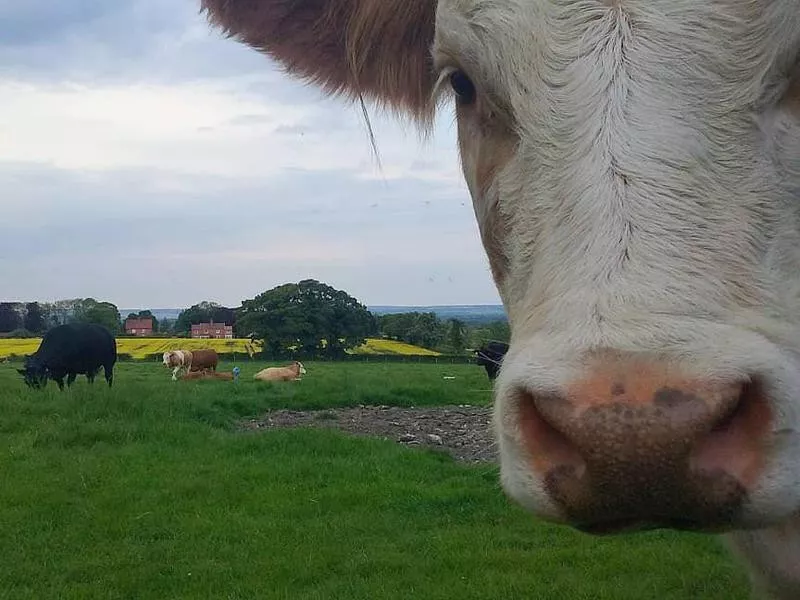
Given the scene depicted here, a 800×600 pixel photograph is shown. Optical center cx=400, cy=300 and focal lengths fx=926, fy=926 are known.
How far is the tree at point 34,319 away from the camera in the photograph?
149 feet

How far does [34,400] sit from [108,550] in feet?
22.9

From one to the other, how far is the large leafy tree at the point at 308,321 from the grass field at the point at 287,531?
2693 cm

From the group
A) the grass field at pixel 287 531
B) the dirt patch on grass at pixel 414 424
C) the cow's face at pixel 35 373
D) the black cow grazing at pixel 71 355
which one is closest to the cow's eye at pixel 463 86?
the grass field at pixel 287 531

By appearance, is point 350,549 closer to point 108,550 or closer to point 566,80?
point 108,550

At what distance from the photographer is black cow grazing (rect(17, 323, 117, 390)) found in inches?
757

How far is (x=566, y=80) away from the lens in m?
2.06

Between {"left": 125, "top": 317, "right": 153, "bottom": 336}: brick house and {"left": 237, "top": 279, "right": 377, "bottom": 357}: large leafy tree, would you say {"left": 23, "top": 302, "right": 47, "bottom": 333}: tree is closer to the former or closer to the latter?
{"left": 125, "top": 317, "right": 153, "bottom": 336}: brick house

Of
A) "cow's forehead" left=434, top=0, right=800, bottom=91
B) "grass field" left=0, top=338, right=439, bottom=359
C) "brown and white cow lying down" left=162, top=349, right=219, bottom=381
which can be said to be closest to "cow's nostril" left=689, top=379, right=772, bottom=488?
"cow's forehead" left=434, top=0, right=800, bottom=91

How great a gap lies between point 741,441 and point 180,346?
125 ft

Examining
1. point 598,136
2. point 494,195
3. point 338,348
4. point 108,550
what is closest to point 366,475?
point 108,550

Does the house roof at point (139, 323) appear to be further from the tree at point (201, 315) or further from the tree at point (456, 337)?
the tree at point (456, 337)

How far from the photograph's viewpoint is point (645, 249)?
1.74 m

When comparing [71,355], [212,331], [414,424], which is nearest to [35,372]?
[71,355]

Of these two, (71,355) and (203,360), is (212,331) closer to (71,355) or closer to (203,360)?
(203,360)
